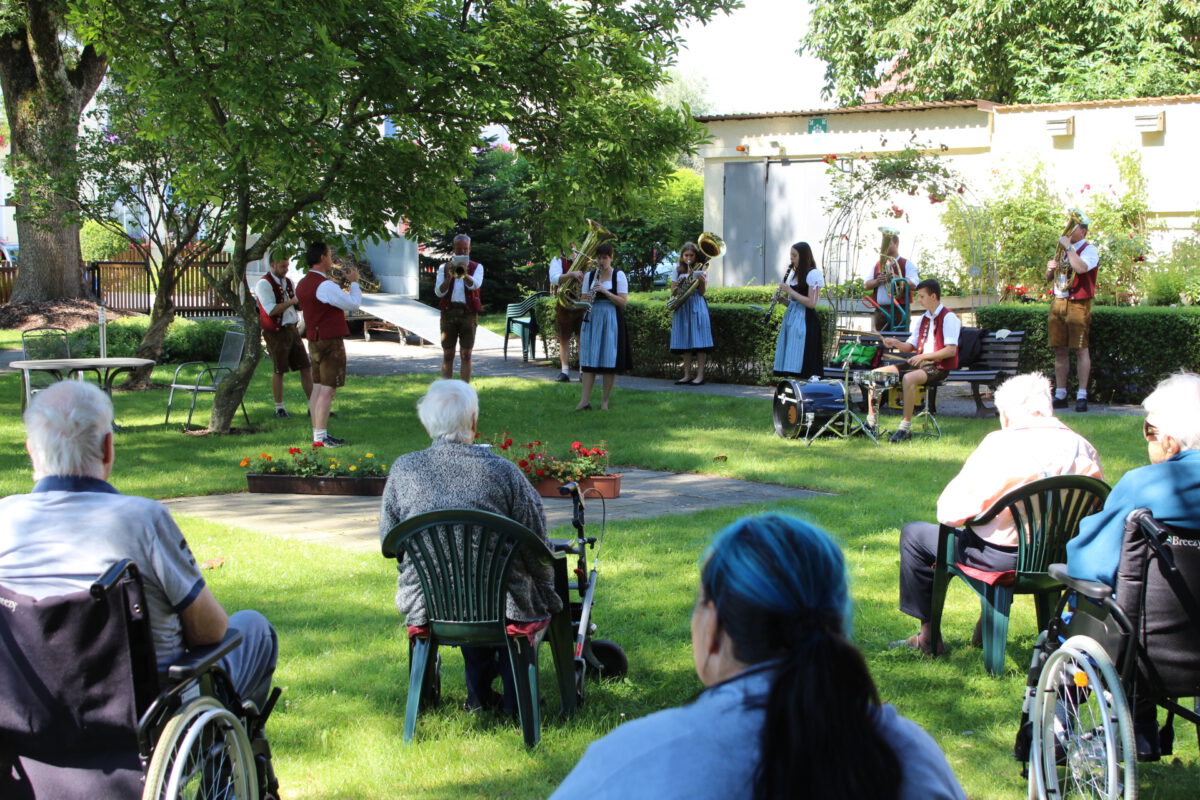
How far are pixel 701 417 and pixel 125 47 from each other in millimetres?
6511

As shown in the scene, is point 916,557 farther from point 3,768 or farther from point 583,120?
point 583,120

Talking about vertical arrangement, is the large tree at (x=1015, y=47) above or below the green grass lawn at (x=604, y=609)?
above

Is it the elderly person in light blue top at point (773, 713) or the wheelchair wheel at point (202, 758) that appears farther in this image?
the wheelchair wheel at point (202, 758)

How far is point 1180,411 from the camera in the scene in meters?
3.72

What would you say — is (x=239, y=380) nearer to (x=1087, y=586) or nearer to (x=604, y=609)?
(x=604, y=609)

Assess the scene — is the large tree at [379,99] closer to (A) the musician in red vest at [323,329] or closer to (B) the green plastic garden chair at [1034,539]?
(A) the musician in red vest at [323,329]

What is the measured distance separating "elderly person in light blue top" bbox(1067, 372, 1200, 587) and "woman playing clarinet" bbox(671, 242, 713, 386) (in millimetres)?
11361

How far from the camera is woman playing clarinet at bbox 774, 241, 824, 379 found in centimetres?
1192

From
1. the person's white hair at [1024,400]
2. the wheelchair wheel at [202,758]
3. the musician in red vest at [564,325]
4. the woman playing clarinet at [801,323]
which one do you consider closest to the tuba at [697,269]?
the musician in red vest at [564,325]

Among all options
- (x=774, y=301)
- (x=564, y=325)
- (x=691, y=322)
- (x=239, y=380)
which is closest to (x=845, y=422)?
(x=774, y=301)

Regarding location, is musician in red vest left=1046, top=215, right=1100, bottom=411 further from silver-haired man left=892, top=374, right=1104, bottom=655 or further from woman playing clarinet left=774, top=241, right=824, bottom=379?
silver-haired man left=892, top=374, right=1104, bottom=655

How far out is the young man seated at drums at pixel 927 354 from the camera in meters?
10.7

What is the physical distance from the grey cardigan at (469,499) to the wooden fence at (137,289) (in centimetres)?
2209

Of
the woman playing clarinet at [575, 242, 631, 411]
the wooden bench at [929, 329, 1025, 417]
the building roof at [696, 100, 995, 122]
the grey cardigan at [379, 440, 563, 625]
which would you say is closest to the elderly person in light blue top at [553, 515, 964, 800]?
the grey cardigan at [379, 440, 563, 625]
